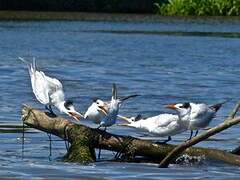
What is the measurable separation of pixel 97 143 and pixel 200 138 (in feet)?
4.50

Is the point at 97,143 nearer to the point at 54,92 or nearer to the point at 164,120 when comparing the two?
the point at 164,120

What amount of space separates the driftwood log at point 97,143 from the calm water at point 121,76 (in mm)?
121

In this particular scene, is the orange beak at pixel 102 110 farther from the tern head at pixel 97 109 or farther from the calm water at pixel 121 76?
the calm water at pixel 121 76

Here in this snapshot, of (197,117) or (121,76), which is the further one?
(121,76)

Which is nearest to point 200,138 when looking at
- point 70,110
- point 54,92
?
point 70,110

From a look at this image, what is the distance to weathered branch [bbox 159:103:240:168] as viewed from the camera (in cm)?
1078

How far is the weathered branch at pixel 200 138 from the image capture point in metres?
10.8

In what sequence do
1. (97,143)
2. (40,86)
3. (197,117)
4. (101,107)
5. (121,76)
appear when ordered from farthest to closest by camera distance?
(121,76) → (40,86) → (197,117) → (101,107) → (97,143)

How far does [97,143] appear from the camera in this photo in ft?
38.9

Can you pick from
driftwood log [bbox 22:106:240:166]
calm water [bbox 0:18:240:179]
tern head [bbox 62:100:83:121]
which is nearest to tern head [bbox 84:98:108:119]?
tern head [bbox 62:100:83:121]

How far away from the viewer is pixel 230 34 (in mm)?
46250

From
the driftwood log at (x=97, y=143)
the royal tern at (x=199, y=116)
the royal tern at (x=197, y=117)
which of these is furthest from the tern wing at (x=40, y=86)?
the royal tern at (x=199, y=116)

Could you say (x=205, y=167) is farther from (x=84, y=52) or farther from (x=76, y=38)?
(x=76, y=38)

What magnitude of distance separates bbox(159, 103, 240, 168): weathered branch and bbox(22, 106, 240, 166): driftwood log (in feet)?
1.10
